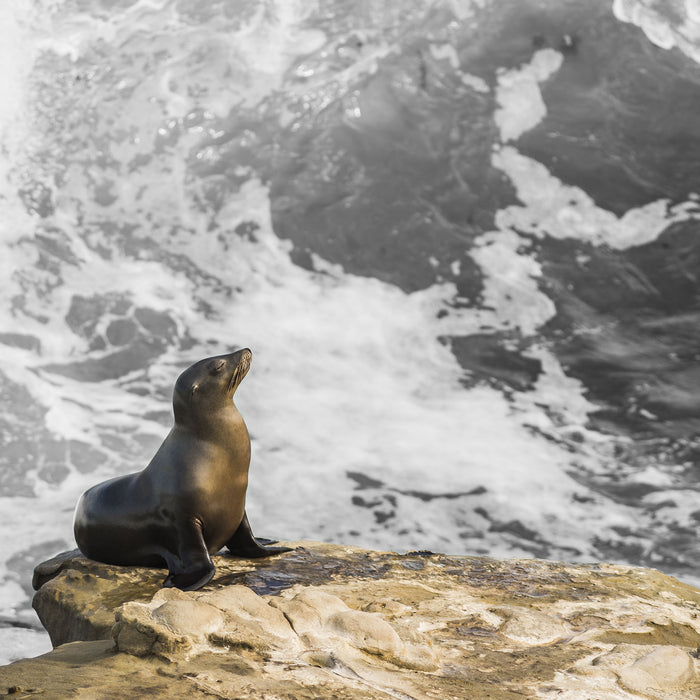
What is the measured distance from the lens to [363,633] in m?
2.96

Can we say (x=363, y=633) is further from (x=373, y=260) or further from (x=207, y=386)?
(x=373, y=260)

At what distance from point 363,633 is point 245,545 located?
4.07ft

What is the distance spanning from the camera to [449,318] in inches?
423

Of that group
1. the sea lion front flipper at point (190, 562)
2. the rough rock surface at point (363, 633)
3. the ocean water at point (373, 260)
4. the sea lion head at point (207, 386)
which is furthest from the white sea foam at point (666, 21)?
the sea lion front flipper at point (190, 562)

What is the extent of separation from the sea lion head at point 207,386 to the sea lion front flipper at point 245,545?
513 mm

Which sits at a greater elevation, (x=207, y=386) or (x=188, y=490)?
(x=207, y=386)

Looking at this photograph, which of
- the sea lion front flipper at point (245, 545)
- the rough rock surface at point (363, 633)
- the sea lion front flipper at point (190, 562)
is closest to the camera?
the rough rock surface at point (363, 633)

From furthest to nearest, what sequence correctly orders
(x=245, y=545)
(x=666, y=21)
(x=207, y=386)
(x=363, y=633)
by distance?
(x=666, y=21) → (x=245, y=545) → (x=207, y=386) → (x=363, y=633)

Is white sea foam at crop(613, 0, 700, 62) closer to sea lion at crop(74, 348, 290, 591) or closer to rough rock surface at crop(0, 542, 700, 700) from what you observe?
rough rock surface at crop(0, 542, 700, 700)

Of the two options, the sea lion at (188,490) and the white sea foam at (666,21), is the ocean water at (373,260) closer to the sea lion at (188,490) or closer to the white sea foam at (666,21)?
the white sea foam at (666,21)

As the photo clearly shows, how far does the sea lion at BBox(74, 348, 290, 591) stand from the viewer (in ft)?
12.5

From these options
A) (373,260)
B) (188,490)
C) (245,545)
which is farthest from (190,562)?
(373,260)

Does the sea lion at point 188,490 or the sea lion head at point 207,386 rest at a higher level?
the sea lion head at point 207,386

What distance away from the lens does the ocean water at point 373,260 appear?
27.0 ft
